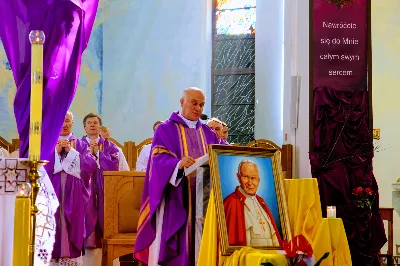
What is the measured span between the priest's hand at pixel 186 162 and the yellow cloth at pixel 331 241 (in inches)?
68.7

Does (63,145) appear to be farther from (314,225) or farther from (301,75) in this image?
(301,75)

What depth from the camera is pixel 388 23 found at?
40.9 ft

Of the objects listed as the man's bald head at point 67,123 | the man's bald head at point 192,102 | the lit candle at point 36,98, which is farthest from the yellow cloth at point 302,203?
the lit candle at point 36,98

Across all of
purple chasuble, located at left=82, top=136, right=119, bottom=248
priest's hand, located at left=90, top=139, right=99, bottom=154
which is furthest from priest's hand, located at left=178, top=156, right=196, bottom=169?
priest's hand, located at left=90, top=139, right=99, bottom=154

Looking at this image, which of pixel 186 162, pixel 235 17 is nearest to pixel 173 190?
pixel 186 162

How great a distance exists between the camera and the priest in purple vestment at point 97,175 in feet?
25.3

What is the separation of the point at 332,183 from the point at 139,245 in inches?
156

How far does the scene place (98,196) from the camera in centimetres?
812

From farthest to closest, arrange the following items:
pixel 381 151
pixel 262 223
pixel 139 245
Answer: pixel 381 151 < pixel 139 245 < pixel 262 223

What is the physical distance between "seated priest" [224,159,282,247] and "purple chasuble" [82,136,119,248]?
3239mm

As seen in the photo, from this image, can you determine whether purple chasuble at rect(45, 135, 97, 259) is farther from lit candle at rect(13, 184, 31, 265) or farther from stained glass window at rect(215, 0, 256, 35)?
stained glass window at rect(215, 0, 256, 35)

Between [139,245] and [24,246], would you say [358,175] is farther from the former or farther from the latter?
[24,246]

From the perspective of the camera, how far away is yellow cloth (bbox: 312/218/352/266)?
6.40 meters

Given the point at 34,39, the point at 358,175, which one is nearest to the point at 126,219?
the point at 358,175
